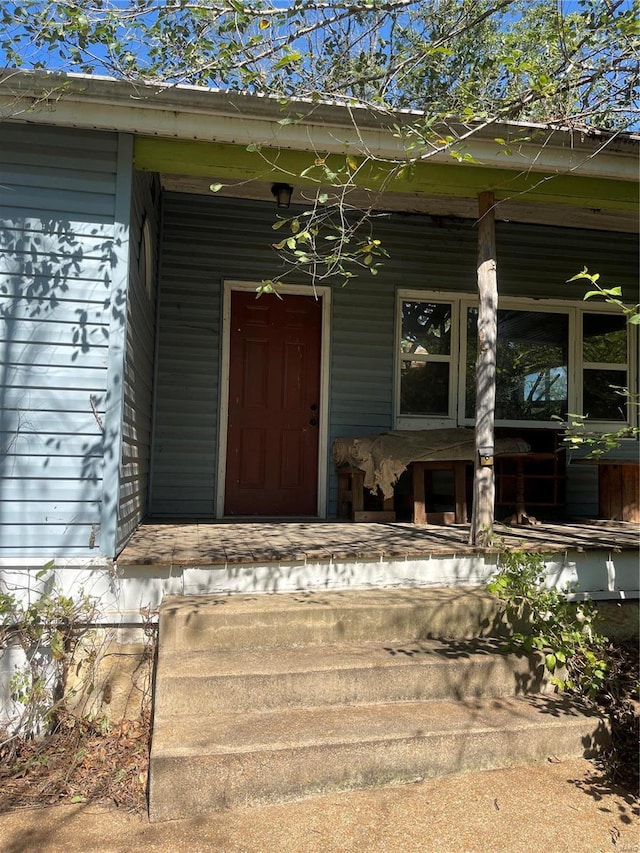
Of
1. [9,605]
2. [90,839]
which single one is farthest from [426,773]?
[9,605]

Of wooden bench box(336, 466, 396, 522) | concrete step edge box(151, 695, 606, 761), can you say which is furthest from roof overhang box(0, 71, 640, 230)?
concrete step edge box(151, 695, 606, 761)

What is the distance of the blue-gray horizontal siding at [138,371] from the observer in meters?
3.56

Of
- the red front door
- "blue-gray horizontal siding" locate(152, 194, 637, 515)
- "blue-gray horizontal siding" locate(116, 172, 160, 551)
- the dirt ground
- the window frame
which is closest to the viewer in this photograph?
the dirt ground

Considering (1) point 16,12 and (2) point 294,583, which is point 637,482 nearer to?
(2) point 294,583

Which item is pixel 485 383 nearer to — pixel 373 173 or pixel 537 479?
pixel 373 173

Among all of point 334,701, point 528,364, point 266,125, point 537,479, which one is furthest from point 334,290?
point 334,701

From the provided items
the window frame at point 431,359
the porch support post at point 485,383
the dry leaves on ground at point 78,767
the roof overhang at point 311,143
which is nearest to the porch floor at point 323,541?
the porch support post at point 485,383

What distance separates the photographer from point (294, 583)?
3.47 meters

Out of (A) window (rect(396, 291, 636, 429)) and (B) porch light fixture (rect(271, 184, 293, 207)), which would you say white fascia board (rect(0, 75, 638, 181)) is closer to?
(B) porch light fixture (rect(271, 184, 293, 207))

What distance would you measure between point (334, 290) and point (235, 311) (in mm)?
941

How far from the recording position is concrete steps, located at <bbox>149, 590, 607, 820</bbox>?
235 cm

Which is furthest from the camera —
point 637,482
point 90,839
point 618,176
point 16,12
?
point 637,482

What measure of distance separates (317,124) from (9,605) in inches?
119

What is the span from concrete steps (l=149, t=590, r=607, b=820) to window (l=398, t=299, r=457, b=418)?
8.83ft
